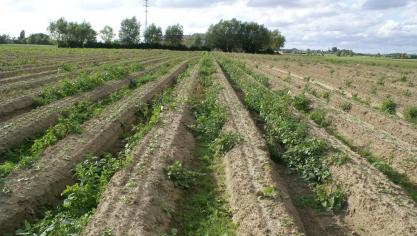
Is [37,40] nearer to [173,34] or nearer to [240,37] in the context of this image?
[173,34]

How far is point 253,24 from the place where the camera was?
11319 centimetres

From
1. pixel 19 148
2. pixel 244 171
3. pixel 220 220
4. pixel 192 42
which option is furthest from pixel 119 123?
pixel 192 42

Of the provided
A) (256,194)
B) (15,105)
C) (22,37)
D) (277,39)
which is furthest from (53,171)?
(22,37)

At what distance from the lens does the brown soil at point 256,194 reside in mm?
5965

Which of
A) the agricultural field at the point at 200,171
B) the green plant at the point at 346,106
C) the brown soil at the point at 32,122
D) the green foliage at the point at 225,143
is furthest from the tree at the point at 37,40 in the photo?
the green foliage at the point at 225,143

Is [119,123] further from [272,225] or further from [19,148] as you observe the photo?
[272,225]

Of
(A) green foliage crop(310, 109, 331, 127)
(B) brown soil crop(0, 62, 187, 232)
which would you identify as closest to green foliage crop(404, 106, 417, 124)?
(A) green foliage crop(310, 109, 331, 127)

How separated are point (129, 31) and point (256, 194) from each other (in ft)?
388

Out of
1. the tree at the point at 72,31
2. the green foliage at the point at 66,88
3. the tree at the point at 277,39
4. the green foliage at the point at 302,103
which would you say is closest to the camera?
the green foliage at the point at 66,88

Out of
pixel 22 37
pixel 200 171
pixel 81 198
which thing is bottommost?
pixel 22 37

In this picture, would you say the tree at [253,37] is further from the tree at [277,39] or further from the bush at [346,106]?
the bush at [346,106]

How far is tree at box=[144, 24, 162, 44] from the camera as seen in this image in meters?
120

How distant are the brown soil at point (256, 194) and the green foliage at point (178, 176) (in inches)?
27.5

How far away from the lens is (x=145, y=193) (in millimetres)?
6875
